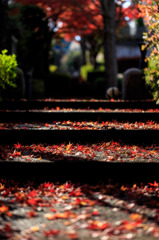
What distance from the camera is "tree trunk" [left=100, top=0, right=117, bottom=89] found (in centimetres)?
1533

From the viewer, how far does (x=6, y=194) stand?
448 centimetres

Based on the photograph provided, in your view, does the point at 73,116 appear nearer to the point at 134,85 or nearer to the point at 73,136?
the point at 73,136

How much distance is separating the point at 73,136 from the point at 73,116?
1406 millimetres

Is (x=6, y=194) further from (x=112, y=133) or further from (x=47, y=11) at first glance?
(x=47, y=11)

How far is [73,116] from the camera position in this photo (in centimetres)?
770

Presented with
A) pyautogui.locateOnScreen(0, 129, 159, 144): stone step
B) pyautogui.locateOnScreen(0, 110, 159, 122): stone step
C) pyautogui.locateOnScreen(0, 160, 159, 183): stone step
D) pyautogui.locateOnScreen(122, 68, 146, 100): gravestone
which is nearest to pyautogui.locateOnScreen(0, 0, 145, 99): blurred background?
pyautogui.locateOnScreen(122, 68, 146, 100): gravestone

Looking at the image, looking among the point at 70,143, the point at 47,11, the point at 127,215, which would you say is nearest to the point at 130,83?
the point at 70,143

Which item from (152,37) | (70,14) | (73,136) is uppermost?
(70,14)

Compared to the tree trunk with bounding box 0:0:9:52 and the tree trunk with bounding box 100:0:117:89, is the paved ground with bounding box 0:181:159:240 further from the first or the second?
the tree trunk with bounding box 100:0:117:89

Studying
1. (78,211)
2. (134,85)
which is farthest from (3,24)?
(78,211)

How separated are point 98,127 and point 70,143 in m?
0.82

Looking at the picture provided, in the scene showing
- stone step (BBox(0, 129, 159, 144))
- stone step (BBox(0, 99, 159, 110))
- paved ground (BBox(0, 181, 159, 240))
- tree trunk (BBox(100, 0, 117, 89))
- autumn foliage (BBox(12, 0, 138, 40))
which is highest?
autumn foliage (BBox(12, 0, 138, 40))

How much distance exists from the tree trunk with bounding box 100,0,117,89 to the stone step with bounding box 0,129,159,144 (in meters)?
9.25

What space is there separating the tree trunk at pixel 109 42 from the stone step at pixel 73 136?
364 inches
